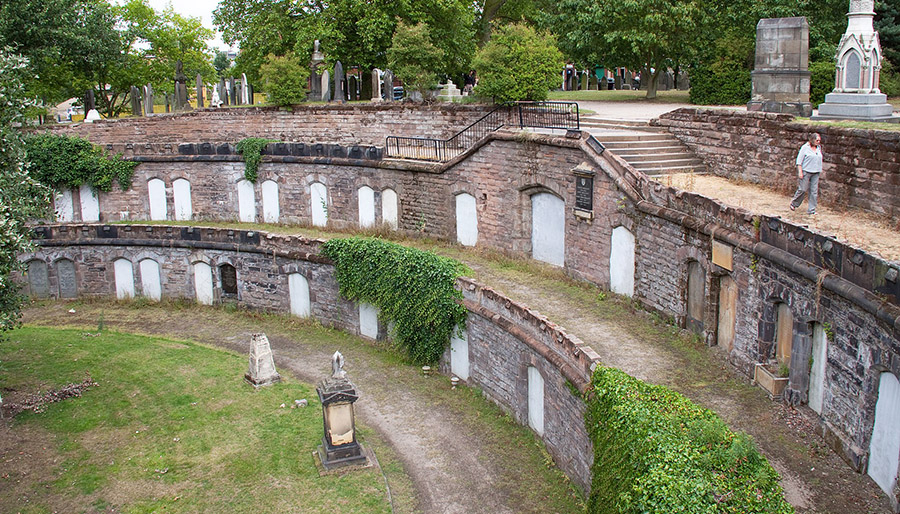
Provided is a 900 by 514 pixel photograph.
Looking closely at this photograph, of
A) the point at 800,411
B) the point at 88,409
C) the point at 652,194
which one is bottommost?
the point at 88,409

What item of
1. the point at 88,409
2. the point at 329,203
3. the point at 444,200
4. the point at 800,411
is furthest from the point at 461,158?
the point at 800,411

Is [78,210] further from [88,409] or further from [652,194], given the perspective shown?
[652,194]

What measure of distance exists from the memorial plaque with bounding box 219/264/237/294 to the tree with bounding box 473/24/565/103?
372 inches

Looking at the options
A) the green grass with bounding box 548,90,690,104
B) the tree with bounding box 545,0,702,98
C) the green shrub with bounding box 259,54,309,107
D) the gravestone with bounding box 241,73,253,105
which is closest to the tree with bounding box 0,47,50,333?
the green shrub with bounding box 259,54,309,107

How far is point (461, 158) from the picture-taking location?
2611 centimetres

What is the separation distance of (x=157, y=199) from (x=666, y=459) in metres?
25.4

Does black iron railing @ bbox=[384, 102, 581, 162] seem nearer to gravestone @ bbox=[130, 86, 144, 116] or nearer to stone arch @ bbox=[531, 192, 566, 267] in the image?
stone arch @ bbox=[531, 192, 566, 267]

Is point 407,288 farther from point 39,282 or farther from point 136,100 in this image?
point 136,100

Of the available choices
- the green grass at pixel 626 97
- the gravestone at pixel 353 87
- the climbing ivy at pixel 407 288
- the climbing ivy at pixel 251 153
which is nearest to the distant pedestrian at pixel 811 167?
the climbing ivy at pixel 407 288

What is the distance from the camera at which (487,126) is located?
27.6 meters

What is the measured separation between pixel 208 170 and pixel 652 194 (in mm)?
18099

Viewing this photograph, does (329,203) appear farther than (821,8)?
Yes

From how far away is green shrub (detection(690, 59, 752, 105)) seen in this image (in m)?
28.8

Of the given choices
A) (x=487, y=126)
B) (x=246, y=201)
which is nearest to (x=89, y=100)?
(x=246, y=201)
